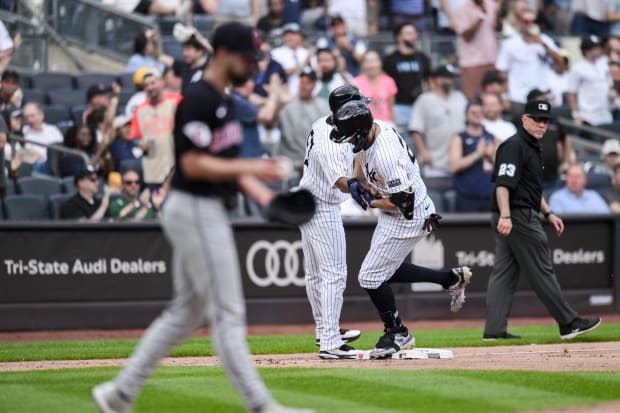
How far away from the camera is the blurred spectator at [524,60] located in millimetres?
18734

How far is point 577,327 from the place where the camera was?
11367 millimetres

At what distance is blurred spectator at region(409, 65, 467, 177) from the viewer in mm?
16734

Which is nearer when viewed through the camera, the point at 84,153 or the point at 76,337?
the point at 76,337

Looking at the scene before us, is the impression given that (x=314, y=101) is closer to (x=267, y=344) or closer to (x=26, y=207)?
(x=26, y=207)

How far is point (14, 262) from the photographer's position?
14102mm

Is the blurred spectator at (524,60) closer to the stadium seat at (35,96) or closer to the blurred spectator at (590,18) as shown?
the blurred spectator at (590,18)

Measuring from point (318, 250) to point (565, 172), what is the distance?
27.1ft

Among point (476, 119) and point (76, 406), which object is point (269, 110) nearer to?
point (476, 119)

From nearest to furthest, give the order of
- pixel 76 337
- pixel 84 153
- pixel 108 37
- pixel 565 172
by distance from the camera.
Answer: pixel 76 337, pixel 84 153, pixel 565 172, pixel 108 37

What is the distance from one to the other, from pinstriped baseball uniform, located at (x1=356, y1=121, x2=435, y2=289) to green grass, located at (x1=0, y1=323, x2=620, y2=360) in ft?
5.32

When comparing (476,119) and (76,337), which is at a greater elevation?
(476,119)

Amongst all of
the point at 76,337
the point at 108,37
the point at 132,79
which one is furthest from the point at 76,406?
the point at 108,37

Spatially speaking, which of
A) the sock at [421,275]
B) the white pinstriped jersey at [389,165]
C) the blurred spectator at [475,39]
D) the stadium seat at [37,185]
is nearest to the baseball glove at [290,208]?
the white pinstriped jersey at [389,165]

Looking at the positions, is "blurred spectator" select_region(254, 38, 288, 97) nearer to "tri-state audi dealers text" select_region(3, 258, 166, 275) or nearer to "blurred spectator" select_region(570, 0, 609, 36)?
"tri-state audi dealers text" select_region(3, 258, 166, 275)
